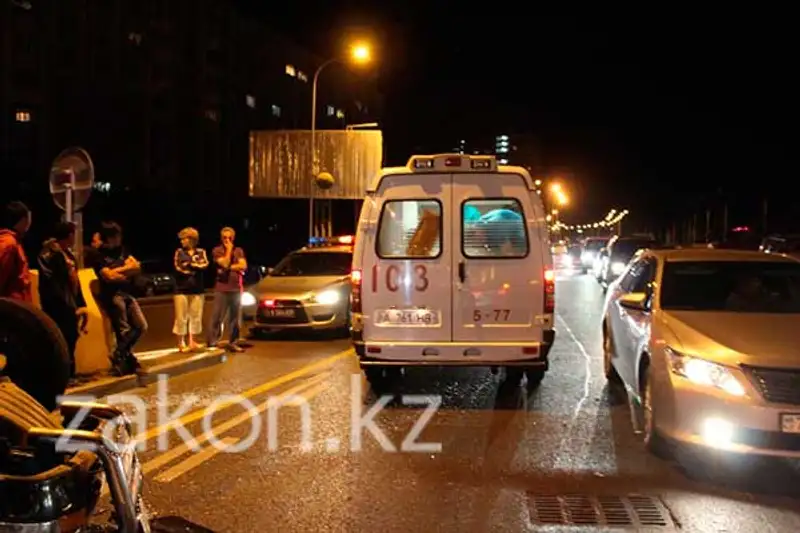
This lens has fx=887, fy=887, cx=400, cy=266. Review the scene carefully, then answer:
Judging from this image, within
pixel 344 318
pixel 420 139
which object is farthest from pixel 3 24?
pixel 420 139

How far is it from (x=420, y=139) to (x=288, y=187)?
1859 inches

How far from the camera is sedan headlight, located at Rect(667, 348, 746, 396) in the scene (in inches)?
237

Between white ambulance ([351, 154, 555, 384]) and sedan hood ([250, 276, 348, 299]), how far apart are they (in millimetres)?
5613

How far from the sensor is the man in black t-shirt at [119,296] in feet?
32.2

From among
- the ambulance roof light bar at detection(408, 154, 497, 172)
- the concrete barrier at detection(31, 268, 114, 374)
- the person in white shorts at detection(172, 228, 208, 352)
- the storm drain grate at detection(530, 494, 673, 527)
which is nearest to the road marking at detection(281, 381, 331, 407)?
the concrete barrier at detection(31, 268, 114, 374)

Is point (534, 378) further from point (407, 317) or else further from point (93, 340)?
point (93, 340)

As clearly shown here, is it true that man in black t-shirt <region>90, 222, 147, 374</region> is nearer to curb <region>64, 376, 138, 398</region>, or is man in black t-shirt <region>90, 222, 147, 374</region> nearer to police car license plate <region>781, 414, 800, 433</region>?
curb <region>64, 376, 138, 398</region>

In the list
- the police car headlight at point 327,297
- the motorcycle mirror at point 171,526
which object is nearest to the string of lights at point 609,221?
the police car headlight at point 327,297

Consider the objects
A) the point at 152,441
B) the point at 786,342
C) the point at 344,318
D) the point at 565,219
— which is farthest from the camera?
the point at 565,219

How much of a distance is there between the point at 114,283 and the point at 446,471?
16.4ft

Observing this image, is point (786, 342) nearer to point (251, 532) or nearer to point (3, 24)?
point (251, 532)

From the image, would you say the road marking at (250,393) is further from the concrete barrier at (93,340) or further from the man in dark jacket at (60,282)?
the concrete barrier at (93,340)

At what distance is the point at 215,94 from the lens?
50562 millimetres

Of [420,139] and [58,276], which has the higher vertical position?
[420,139]
